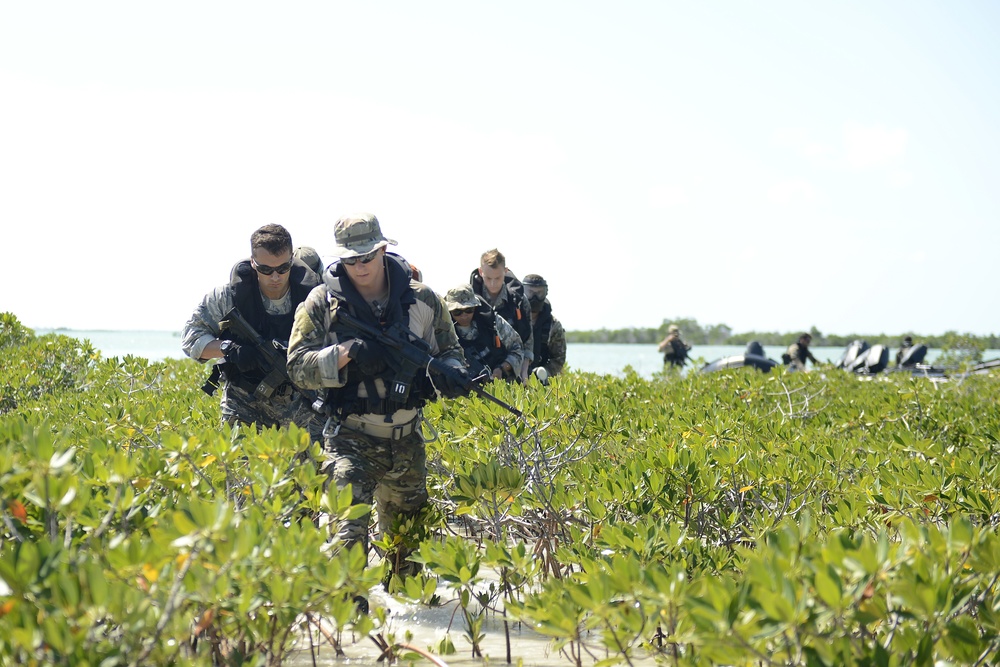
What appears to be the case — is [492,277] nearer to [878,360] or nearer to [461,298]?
[461,298]

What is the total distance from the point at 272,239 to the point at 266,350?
2.23 feet

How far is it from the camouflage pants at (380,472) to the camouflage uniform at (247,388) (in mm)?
1089

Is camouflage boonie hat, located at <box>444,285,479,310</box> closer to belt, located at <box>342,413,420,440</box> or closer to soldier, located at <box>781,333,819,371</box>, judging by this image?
belt, located at <box>342,413,420,440</box>

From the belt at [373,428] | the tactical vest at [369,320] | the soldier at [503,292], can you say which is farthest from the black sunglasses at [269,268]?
the soldier at [503,292]

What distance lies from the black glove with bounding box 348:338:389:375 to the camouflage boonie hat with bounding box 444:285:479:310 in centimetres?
248

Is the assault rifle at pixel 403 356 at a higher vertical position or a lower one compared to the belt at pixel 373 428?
higher

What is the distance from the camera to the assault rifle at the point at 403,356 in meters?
4.04

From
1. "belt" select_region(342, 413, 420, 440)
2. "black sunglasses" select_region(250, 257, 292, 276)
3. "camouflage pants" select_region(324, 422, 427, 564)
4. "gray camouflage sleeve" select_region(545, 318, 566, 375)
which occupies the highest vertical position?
"black sunglasses" select_region(250, 257, 292, 276)

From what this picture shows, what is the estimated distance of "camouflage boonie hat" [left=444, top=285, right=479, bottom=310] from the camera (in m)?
6.58

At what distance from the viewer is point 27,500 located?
8.44ft

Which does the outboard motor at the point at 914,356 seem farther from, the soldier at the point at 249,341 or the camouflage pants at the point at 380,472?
the camouflage pants at the point at 380,472

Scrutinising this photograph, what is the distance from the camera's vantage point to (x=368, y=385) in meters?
4.16

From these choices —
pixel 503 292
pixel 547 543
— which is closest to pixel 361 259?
pixel 547 543

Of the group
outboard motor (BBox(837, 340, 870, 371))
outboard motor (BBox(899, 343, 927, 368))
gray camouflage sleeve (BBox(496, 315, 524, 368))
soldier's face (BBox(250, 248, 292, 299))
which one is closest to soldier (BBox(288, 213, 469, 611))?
soldier's face (BBox(250, 248, 292, 299))
